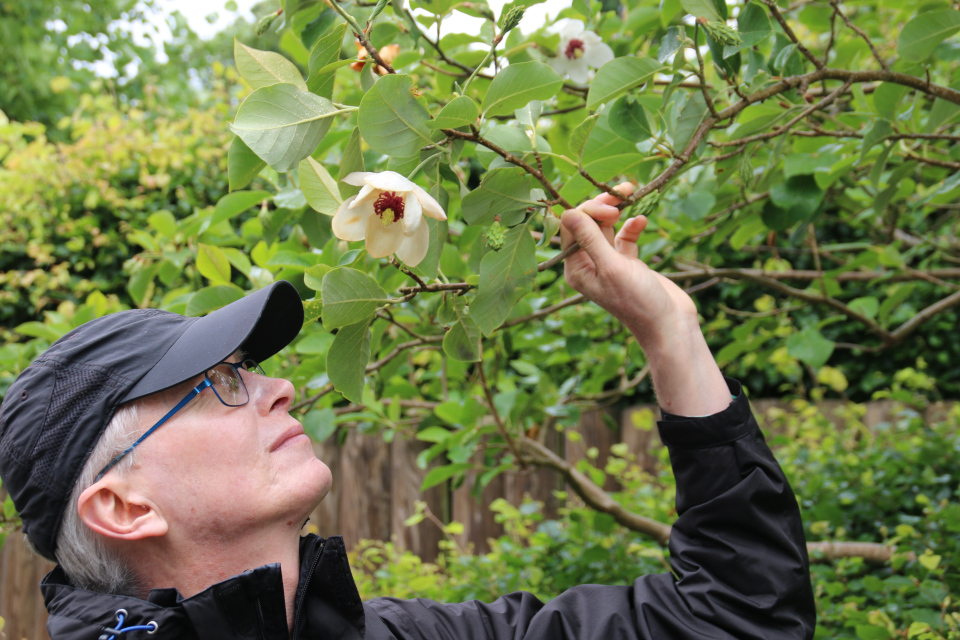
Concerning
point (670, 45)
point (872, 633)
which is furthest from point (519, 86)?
point (872, 633)

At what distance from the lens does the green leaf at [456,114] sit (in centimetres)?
87

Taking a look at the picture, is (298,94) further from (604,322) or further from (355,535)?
(355,535)

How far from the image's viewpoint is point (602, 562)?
2.63m

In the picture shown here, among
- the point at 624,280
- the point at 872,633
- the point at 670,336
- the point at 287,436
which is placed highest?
the point at 624,280

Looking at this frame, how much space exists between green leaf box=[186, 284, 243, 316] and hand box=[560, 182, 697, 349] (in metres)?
0.70

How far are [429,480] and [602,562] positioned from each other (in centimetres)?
75

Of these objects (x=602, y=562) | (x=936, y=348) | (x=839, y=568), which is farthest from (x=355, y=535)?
(x=936, y=348)

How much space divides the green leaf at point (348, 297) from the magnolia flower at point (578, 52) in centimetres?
87

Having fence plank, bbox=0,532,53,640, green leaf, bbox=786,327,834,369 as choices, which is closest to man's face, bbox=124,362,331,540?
green leaf, bbox=786,327,834,369

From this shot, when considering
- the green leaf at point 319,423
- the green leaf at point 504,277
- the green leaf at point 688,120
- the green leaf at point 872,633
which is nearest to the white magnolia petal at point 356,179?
the green leaf at point 504,277

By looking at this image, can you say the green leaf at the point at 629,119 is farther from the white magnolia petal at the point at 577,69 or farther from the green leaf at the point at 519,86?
the white magnolia petal at the point at 577,69

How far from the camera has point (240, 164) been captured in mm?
1075

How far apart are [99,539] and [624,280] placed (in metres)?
0.97

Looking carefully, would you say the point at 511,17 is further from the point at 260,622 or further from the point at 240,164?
the point at 260,622
